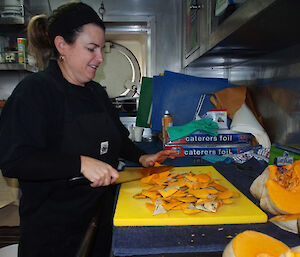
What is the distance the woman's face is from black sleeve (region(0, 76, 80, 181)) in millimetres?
217

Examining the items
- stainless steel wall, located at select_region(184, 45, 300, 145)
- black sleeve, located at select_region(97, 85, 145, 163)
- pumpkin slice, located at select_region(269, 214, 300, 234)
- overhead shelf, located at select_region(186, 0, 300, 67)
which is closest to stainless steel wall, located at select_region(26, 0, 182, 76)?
stainless steel wall, located at select_region(184, 45, 300, 145)

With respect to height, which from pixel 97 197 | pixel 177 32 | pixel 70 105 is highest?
pixel 177 32

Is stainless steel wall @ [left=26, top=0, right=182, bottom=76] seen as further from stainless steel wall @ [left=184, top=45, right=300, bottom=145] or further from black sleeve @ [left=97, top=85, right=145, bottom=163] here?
black sleeve @ [left=97, top=85, right=145, bottom=163]

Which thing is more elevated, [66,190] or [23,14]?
[23,14]

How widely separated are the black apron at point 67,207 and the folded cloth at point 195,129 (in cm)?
46

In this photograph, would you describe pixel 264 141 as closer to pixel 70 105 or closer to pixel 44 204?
pixel 70 105

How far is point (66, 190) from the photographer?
1.03 m

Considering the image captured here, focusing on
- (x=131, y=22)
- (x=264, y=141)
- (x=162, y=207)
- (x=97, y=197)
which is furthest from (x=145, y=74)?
(x=162, y=207)

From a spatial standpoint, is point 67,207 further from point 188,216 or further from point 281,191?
point 281,191

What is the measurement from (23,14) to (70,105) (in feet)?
5.57

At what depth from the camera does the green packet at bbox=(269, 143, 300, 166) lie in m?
0.98

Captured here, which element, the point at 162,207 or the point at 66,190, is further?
the point at 66,190

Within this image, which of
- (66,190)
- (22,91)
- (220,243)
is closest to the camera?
(220,243)

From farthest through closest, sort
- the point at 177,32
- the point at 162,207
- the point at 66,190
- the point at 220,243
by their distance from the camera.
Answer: the point at 177,32 < the point at 66,190 < the point at 162,207 < the point at 220,243
